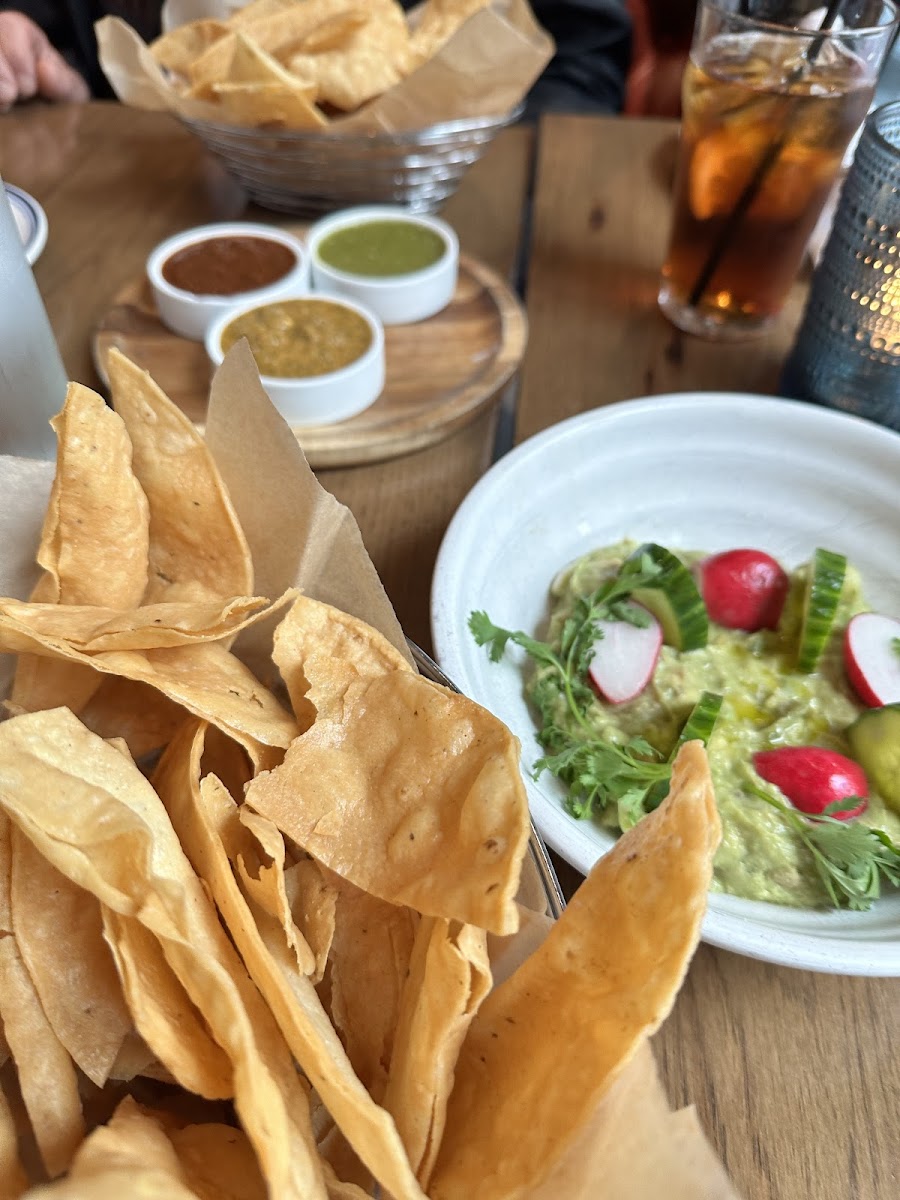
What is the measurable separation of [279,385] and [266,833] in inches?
29.6

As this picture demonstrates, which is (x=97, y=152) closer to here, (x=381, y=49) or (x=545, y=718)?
(x=381, y=49)

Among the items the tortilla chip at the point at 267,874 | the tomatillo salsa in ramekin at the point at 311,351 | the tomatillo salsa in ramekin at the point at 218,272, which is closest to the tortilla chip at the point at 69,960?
the tortilla chip at the point at 267,874

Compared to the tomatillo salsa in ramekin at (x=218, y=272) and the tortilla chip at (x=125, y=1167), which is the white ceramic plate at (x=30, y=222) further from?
the tortilla chip at (x=125, y=1167)

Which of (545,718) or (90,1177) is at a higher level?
(90,1177)

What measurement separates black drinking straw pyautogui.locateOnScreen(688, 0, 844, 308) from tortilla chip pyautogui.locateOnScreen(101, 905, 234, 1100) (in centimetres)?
117

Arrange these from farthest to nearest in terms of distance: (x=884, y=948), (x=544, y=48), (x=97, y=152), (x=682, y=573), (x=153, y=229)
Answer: (x=97, y=152) → (x=153, y=229) → (x=544, y=48) → (x=682, y=573) → (x=884, y=948)

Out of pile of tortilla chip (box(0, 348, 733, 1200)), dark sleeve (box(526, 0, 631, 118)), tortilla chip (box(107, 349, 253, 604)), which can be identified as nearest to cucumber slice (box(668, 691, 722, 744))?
pile of tortilla chip (box(0, 348, 733, 1200))

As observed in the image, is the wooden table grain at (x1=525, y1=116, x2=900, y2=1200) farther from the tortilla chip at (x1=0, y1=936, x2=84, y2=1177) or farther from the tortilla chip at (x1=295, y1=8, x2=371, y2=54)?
the tortilla chip at (x1=295, y1=8, x2=371, y2=54)

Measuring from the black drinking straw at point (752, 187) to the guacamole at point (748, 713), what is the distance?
533mm

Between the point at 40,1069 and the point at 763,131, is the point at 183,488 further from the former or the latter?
the point at 763,131

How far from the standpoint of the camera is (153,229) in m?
1.61

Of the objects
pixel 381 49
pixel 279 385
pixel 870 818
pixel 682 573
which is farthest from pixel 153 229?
pixel 870 818

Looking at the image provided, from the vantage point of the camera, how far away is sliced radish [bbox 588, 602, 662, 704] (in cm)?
91

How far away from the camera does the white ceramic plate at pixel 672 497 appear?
3.21ft
